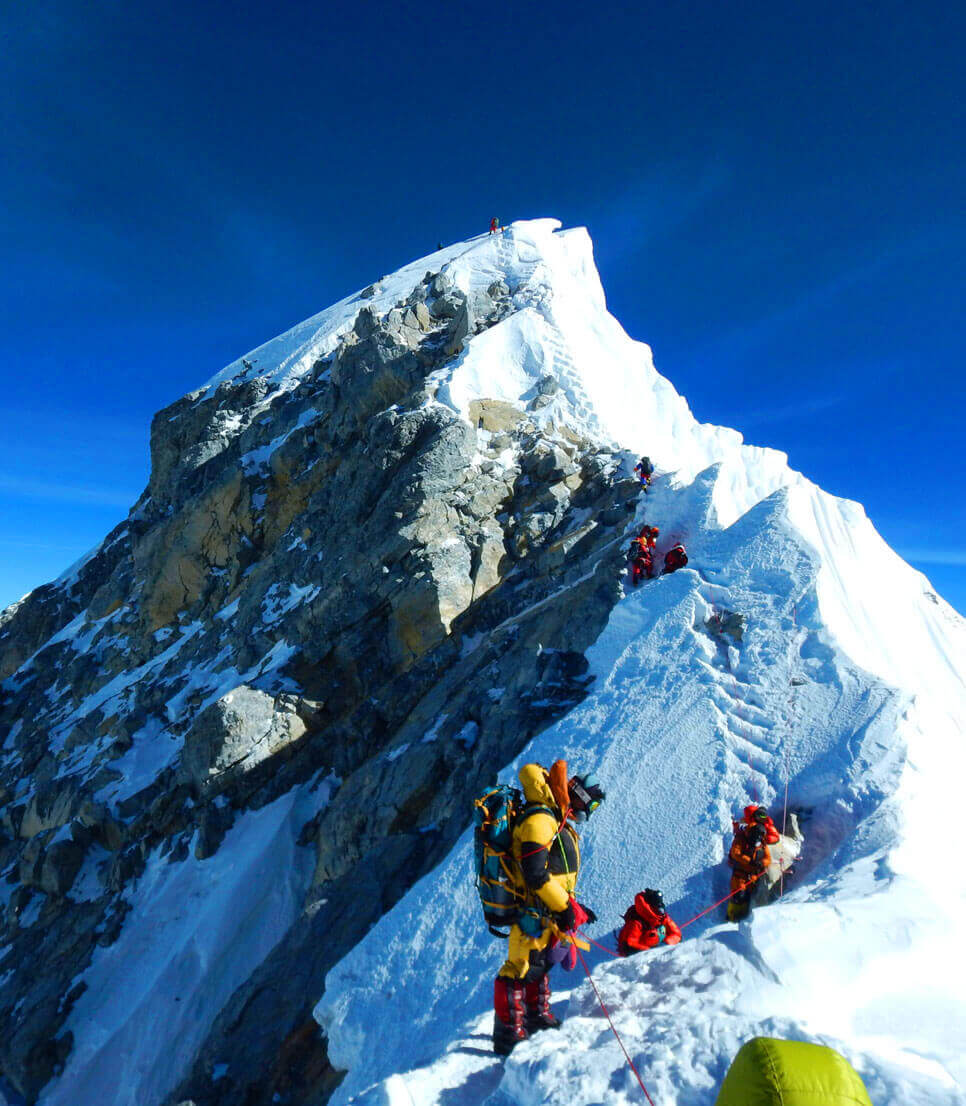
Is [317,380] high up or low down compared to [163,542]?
up

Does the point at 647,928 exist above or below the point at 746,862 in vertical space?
below

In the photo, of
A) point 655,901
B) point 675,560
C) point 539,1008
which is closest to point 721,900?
point 655,901

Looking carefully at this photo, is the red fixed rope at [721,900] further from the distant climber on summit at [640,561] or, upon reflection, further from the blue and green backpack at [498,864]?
the distant climber on summit at [640,561]

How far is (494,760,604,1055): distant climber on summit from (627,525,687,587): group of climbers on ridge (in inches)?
299

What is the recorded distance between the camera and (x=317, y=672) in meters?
19.8

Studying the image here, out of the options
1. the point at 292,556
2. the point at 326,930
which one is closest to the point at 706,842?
the point at 326,930

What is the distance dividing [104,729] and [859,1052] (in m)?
29.8

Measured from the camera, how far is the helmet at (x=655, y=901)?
19.6 feet

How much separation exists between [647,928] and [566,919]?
5.33ft

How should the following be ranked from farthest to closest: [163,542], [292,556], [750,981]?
[163,542] < [292,556] < [750,981]

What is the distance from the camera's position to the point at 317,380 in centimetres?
3397

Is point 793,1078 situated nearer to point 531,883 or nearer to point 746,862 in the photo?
point 531,883

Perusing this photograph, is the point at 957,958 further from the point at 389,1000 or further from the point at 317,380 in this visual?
the point at 317,380

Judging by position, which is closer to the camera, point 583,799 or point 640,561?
point 583,799
